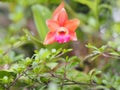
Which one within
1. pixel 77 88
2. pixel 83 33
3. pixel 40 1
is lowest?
pixel 77 88

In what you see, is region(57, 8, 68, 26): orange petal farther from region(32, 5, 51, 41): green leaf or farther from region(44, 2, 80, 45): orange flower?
region(32, 5, 51, 41): green leaf

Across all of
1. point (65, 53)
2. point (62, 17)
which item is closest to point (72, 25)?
point (62, 17)

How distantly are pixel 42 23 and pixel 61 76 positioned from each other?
0.27 meters

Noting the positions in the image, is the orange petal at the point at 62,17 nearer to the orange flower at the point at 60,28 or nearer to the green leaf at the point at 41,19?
the orange flower at the point at 60,28

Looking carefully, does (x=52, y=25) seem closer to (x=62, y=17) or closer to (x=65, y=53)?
(x=62, y=17)

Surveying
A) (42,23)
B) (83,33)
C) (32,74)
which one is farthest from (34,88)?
(83,33)

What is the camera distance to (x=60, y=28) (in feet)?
2.57

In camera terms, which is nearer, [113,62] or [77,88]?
[77,88]

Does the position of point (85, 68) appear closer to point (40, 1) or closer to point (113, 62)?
point (113, 62)

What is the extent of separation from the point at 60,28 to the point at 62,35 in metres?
0.04

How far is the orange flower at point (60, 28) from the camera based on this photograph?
2.47 ft

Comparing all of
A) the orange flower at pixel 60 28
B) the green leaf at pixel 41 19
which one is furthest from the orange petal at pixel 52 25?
the green leaf at pixel 41 19

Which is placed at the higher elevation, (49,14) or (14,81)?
(49,14)

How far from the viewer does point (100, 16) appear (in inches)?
43.2
